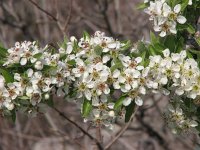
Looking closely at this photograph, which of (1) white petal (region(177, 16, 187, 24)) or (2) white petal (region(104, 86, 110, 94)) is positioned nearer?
(2) white petal (region(104, 86, 110, 94))

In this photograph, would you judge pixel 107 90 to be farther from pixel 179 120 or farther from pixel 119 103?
pixel 179 120

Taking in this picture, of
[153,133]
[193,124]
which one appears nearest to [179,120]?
[193,124]

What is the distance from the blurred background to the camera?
5250mm

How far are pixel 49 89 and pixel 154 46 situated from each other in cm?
70

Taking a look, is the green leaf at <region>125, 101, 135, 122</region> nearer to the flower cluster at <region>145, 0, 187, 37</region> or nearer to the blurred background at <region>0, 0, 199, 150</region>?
the flower cluster at <region>145, 0, 187, 37</region>

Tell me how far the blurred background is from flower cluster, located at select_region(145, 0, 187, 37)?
1835mm

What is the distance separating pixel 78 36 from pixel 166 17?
3843 mm

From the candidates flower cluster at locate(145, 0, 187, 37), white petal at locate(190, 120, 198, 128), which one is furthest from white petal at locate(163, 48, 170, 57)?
white petal at locate(190, 120, 198, 128)

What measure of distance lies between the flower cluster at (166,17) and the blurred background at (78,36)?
1835 mm

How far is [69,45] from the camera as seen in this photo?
283cm

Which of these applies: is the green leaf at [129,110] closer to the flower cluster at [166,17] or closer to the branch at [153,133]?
the flower cluster at [166,17]

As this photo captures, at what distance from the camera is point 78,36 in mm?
6625

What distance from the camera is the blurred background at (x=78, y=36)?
207 inches

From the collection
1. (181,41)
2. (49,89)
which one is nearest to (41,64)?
(49,89)
